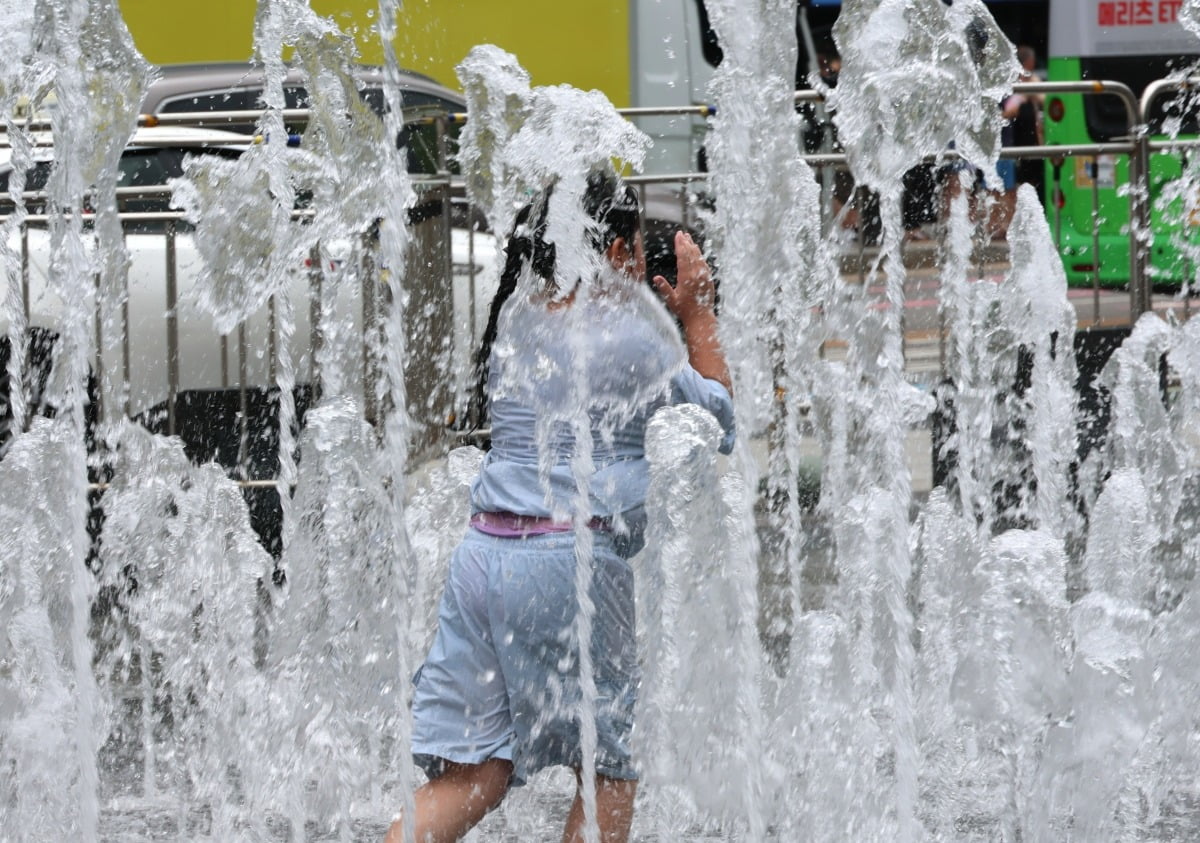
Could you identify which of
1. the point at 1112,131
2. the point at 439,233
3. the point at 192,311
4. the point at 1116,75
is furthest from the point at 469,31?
the point at 192,311

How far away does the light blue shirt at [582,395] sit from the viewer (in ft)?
9.27

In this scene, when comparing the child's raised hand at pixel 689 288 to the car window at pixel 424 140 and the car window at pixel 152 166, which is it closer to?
the car window at pixel 424 140

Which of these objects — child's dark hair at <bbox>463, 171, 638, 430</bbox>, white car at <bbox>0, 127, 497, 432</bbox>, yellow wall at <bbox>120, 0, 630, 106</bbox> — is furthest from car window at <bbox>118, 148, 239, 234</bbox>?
child's dark hair at <bbox>463, 171, 638, 430</bbox>

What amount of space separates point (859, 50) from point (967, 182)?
4.27m

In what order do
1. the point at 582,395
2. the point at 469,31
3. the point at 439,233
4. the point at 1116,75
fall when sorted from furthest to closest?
the point at 1116,75
the point at 469,31
the point at 439,233
the point at 582,395

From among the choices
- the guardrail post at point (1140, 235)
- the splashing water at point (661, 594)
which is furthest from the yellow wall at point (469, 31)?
the splashing water at point (661, 594)

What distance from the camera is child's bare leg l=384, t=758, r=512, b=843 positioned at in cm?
283

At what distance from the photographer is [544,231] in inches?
114

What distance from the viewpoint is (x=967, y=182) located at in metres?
8.29

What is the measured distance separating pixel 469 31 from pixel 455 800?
963 cm

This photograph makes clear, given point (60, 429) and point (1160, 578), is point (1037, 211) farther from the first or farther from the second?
point (60, 429)

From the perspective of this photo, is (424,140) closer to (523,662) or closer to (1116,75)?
(523,662)

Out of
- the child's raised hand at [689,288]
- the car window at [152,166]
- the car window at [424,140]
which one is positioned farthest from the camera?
the car window at [152,166]

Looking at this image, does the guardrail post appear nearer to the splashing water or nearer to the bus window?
the splashing water
